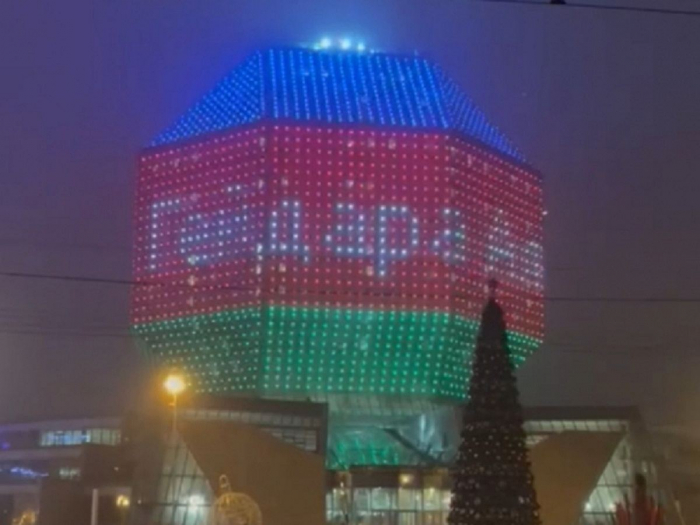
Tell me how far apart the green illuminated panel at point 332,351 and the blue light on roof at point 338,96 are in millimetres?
15312

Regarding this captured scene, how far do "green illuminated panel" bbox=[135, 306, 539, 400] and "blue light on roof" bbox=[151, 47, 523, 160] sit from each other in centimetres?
1531

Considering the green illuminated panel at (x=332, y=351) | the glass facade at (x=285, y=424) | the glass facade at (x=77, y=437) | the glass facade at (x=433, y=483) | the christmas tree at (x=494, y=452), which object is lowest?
the christmas tree at (x=494, y=452)

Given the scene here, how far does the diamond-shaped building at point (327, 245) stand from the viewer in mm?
96688

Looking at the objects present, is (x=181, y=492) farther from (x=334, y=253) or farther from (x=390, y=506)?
(x=334, y=253)

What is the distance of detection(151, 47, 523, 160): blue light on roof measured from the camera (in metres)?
99.1

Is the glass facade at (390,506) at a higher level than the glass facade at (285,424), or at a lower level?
lower

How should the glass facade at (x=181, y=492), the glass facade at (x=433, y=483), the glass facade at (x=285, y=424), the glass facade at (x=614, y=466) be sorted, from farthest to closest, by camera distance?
the glass facade at (x=285, y=424) → the glass facade at (x=433, y=483) → the glass facade at (x=614, y=466) → the glass facade at (x=181, y=492)

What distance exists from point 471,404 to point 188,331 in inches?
2746

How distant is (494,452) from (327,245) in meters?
65.5

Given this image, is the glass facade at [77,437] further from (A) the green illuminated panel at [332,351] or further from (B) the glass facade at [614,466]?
(B) the glass facade at [614,466]

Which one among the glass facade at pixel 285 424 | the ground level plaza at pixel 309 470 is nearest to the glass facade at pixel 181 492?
the ground level plaza at pixel 309 470

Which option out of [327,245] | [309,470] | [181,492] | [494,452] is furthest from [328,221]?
[494,452]

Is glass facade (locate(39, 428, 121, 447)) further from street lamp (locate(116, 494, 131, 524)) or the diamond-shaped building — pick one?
street lamp (locate(116, 494, 131, 524))

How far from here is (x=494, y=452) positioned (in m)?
32.9
